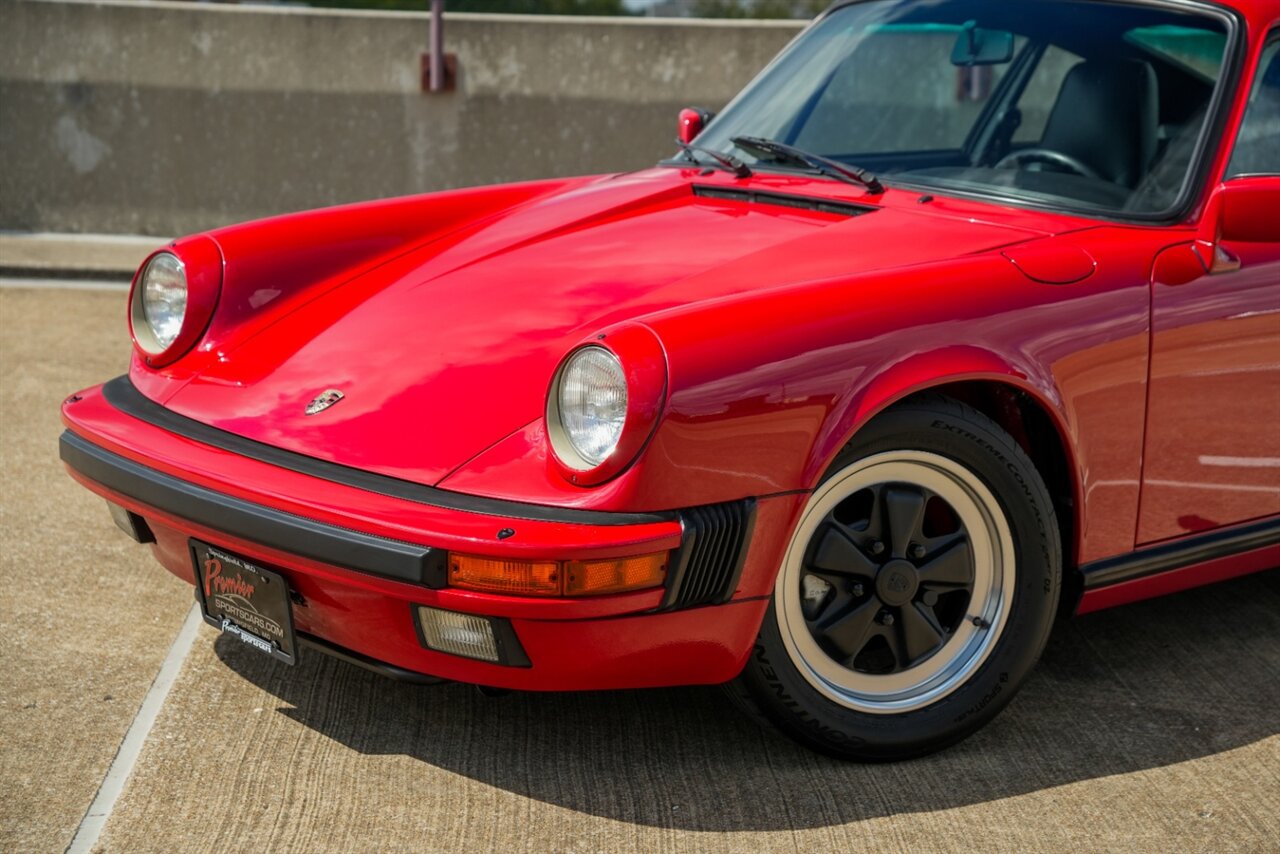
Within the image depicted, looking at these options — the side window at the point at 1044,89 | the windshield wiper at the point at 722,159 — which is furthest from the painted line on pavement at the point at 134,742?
the side window at the point at 1044,89

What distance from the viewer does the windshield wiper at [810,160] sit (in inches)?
140

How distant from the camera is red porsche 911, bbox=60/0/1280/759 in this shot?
2578mm

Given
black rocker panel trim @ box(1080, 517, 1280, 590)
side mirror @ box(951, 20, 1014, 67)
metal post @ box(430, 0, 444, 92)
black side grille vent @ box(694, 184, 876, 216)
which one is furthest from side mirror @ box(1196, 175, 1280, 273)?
metal post @ box(430, 0, 444, 92)

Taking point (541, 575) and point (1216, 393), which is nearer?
point (541, 575)

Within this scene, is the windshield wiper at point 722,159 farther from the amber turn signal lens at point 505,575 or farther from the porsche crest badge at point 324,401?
the amber turn signal lens at point 505,575

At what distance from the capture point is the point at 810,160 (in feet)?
12.1

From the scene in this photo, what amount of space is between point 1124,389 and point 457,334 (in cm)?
135

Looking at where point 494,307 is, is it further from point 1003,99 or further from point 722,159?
point 1003,99

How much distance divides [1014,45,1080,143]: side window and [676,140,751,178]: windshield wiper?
2.20 ft

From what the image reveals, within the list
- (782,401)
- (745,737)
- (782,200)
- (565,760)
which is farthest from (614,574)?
(782,200)

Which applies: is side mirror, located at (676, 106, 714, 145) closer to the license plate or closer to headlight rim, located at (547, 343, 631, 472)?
headlight rim, located at (547, 343, 631, 472)

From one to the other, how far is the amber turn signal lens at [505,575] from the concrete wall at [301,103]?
6.20 meters

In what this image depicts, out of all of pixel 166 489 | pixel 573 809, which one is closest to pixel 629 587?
pixel 573 809

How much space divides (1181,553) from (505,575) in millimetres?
1624
